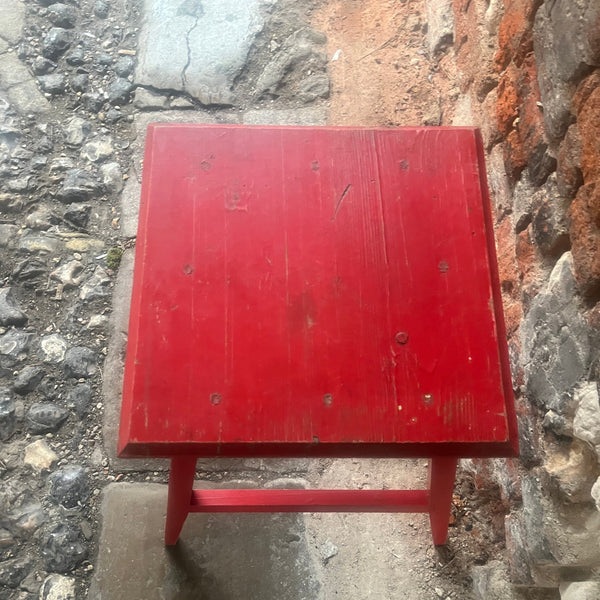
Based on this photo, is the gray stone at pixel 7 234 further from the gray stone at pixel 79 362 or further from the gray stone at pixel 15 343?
the gray stone at pixel 79 362

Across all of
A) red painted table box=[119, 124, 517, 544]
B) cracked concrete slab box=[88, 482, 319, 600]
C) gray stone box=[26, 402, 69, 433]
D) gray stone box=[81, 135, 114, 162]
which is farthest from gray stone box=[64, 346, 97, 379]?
red painted table box=[119, 124, 517, 544]

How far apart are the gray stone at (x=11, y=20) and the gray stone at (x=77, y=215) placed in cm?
97

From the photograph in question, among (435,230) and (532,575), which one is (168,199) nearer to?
(435,230)

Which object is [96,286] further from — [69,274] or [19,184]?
[19,184]

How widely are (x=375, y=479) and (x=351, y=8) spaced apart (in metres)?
2.21

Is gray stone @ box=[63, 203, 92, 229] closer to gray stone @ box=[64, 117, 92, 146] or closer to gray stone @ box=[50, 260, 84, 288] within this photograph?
gray stone @ box=[50, 260, 84, 288]

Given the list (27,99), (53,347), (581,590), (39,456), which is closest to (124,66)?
(27,99)

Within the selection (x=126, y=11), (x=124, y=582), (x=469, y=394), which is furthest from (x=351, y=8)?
(x=124, y=582)

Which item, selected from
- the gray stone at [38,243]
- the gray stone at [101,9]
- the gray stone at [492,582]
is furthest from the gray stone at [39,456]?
the gray stone at [101,9]

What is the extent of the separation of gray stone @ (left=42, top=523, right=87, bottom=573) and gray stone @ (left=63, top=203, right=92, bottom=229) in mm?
1164

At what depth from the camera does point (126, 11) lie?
2.93 meters

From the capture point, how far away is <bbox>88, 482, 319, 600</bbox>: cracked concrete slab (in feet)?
5.94

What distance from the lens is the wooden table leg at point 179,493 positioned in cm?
157

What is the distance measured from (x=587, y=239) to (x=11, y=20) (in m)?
2.80
